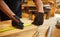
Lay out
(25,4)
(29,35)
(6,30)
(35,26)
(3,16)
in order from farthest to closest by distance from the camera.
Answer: (25,4) → (3,16) → (35,26) → (29,35) → (6,30)

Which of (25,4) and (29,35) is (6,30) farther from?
(25,4)

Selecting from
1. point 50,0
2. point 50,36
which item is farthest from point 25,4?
point 50,36

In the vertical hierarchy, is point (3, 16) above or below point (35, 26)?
above

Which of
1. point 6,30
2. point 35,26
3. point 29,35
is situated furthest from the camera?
point 35,26

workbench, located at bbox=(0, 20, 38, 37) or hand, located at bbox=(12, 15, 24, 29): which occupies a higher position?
hand, located at bbox=(12, 15, 24, 29)

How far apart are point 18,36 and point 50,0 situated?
1.84 m

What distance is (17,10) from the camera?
1.70m

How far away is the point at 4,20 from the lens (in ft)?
5.28

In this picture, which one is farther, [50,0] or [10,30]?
[50,0]

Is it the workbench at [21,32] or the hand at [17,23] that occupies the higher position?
the hand at [17,23]

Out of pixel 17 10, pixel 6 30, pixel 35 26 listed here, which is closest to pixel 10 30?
pixel 6 30

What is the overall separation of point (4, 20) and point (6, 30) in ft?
1.29

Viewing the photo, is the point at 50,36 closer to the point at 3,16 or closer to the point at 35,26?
the point at 35,26

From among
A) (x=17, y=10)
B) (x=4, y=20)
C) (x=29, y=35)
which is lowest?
(x=29, y=35)
